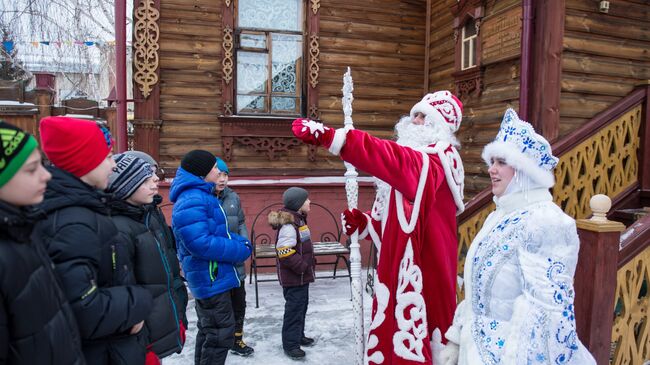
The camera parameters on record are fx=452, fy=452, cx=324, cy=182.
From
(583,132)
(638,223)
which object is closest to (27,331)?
(638,223)

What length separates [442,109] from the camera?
2900 millimetres

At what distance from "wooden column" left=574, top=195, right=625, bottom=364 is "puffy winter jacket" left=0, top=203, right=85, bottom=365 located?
260 cm

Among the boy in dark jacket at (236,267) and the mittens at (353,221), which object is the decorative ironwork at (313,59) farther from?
the mittens at (353,221)

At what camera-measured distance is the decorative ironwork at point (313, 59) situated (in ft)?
22.7

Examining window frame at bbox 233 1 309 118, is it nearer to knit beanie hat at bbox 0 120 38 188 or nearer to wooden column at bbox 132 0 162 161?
wooden column at bbox 132 0 162 161

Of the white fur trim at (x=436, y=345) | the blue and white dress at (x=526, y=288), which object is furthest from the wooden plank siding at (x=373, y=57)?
the blue and white dress at (x=526, y=288)

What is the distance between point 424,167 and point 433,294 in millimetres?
774

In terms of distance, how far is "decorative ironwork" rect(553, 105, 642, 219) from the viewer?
4.84 meters

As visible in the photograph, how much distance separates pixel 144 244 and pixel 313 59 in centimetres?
533

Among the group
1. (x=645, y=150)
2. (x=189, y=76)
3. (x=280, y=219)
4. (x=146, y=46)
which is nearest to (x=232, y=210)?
(x=280, y=219)

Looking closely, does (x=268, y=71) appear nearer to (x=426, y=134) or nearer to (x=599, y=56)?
(x=599, y=56)

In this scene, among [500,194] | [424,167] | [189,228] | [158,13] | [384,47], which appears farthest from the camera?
[384,47]

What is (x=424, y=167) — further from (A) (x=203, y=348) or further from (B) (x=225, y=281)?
(A) (x=203, y=348)

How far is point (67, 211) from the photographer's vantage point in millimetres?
1694
